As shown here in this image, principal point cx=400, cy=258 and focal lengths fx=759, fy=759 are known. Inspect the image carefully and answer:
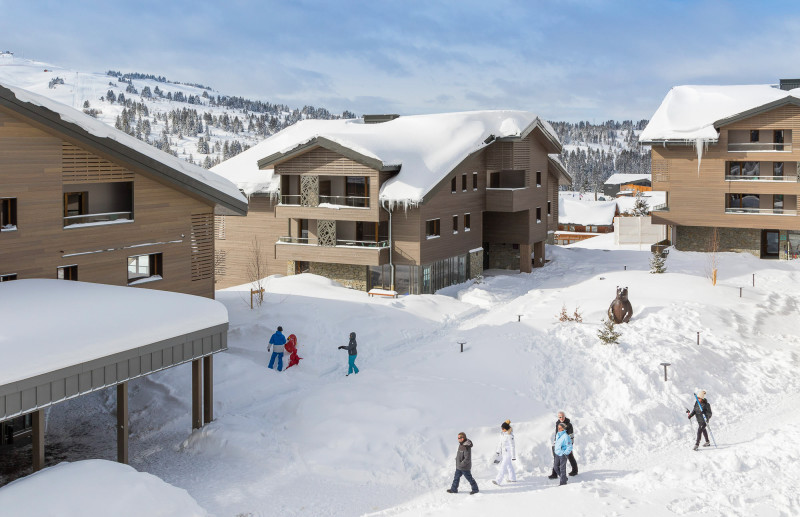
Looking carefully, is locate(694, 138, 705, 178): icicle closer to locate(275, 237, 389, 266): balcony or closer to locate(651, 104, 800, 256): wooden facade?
locate(651, 104, 800, 256): wooden facade

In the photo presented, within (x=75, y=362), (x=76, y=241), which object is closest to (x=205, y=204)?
Result: (x=76, y=241)

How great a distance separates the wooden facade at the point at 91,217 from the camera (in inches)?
784

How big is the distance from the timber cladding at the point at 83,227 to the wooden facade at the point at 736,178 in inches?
1247

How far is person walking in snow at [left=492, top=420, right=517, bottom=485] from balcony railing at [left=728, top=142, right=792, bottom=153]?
36.3 m

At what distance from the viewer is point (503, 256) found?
46.4 metres

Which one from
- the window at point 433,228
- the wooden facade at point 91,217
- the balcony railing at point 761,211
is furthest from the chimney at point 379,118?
the wooden facade at point 91,217

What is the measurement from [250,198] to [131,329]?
25980mm

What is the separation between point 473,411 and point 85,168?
12.9 m

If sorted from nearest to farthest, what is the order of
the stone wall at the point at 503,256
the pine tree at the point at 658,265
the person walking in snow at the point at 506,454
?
the person walking in snow at the point at 506,454 < the pine tree at the point at 658,265 < the stone wall at the point at 503,256

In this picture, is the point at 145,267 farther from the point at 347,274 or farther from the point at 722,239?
the point at 722,239

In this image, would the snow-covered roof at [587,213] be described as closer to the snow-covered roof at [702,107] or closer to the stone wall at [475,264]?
the snow-covered roof at [702,107]

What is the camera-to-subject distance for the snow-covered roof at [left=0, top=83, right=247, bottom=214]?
1917 cm

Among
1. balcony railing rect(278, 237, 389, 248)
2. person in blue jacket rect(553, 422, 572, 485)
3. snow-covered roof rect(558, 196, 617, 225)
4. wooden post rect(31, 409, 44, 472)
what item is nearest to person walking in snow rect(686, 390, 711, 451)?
person in blue jacket rect(553, 422, 572, 485)

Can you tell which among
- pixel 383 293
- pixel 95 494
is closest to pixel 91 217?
pixel 95 494
